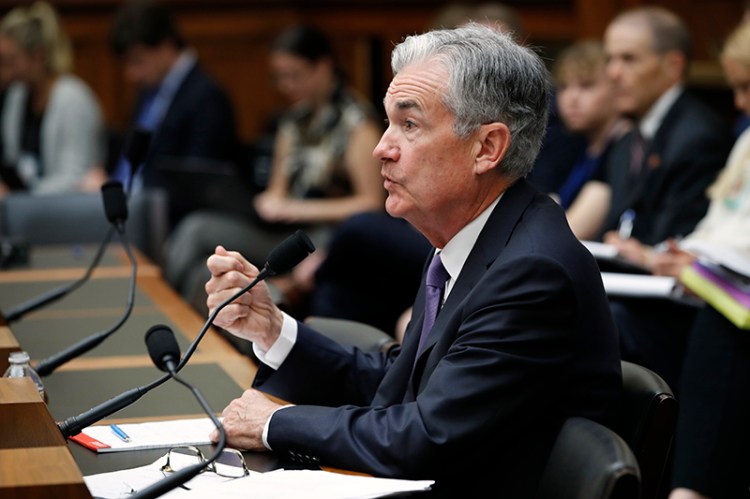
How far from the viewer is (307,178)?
15.9 feet

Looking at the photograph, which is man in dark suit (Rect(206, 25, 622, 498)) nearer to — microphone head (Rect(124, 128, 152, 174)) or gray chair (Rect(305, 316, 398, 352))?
gray chair (Rect(305, 316, 398, 352))

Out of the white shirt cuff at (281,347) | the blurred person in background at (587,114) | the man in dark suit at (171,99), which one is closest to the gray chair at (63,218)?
the man in dark suit at (171,99)

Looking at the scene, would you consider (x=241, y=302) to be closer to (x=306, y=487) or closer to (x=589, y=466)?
(x=306, y=487)

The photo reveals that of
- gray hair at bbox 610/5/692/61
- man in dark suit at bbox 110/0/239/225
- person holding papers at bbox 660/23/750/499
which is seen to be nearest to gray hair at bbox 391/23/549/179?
person holding papers at bbox 660/23/750/499

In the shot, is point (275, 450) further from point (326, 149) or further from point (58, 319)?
point (326, 149)

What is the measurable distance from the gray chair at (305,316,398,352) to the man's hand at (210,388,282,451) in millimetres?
443

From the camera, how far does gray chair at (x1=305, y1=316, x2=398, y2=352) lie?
87.4 inches

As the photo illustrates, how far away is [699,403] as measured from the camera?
2977mm

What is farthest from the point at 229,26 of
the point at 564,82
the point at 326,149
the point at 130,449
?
the point at 130,449

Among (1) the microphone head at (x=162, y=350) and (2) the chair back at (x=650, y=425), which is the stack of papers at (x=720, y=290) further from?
(1) the microphone head at (x=162, y=350)

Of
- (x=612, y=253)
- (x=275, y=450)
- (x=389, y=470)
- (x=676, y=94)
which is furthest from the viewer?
(x=676, y=94)

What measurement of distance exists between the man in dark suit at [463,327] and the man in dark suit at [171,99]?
3.32 metres

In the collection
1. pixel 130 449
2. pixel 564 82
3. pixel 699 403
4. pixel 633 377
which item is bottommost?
pixel 699 403

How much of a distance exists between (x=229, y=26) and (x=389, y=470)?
6379 millimetres
